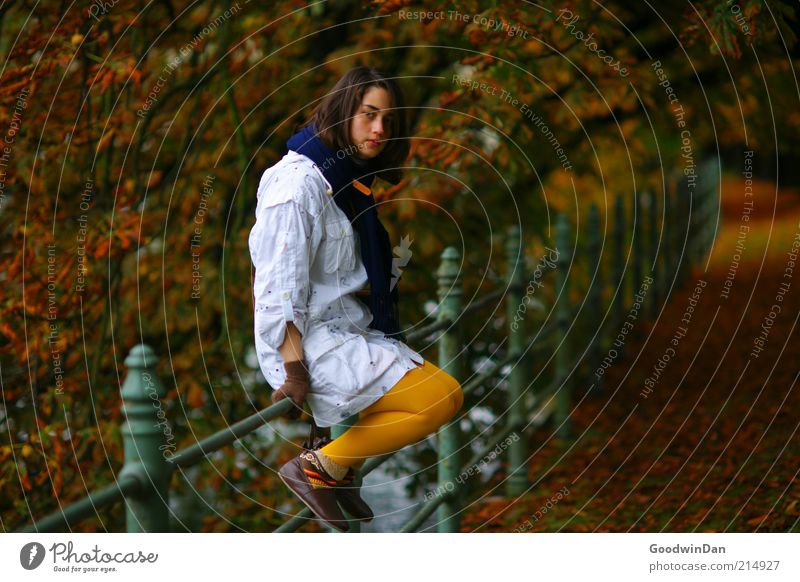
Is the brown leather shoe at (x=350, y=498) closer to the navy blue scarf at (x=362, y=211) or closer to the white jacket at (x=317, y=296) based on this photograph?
the white jacket at (x=317, y=296)

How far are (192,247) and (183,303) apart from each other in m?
0.41

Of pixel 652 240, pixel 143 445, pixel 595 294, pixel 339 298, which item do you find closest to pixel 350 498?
pixel 339 298

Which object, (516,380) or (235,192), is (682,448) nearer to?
(516,380)

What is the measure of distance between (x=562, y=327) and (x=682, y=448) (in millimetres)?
1157

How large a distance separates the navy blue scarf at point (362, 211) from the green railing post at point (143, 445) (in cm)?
73

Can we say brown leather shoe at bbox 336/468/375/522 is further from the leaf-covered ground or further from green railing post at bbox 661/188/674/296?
green railing post at bbox 661/188/674/296

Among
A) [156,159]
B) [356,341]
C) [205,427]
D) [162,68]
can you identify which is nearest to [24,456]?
[205,427]

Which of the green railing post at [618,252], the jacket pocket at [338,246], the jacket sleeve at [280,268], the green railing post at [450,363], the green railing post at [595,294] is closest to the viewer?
the jacket sleeve at [280,268]

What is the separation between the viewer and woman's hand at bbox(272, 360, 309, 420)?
9.63 ft

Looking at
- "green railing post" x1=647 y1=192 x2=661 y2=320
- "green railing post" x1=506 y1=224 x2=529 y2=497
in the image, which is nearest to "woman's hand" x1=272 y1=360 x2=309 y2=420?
"green railing post" x1=506 y1=224 x2=529 y2=497

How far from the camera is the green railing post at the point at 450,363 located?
14.1 feet

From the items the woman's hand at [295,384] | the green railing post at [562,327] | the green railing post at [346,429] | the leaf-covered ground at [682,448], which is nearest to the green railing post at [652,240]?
the leaf-covered ground at [682,448]

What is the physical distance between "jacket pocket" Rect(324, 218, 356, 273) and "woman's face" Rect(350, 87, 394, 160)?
227 millimetres
